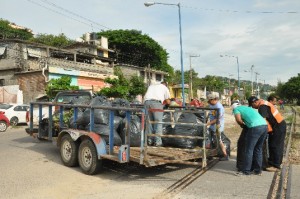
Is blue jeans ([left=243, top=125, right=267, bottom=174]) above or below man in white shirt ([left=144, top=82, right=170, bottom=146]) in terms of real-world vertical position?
below

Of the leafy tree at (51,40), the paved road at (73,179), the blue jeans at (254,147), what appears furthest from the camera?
the leafy tree at (51,40)

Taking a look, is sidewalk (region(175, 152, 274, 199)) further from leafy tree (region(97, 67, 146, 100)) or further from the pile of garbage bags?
leafy tree (region(97, 67, 146, 100))

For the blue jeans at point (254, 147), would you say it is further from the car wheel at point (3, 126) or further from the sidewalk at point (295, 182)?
the car wheel at point (3, 126)

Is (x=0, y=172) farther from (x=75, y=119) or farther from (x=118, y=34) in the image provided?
(x=118, y=34)

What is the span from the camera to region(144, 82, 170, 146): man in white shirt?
7324 millimetres

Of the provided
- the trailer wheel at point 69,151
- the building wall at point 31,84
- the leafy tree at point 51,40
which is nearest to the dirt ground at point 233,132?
the trailer wheel at point 69,151

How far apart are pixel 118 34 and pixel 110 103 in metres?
45.7

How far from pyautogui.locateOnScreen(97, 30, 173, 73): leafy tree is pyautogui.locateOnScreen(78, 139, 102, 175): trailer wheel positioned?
150 ft

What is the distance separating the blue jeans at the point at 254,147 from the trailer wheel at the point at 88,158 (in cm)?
292

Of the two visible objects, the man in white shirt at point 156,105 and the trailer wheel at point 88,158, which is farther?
the man in white shirt at point 156,105

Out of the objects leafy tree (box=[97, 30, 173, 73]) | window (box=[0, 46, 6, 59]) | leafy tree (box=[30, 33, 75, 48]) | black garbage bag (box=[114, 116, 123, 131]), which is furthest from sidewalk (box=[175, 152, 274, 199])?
leafy tree (box=[30, 33, 75, 48])

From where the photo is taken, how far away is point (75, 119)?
317 inches

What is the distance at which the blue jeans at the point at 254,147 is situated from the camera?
695 centimetres

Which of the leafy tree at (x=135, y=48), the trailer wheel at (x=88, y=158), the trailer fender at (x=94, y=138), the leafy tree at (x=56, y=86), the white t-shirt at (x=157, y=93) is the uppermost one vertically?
the leafy tree at (x=135, y=48)
